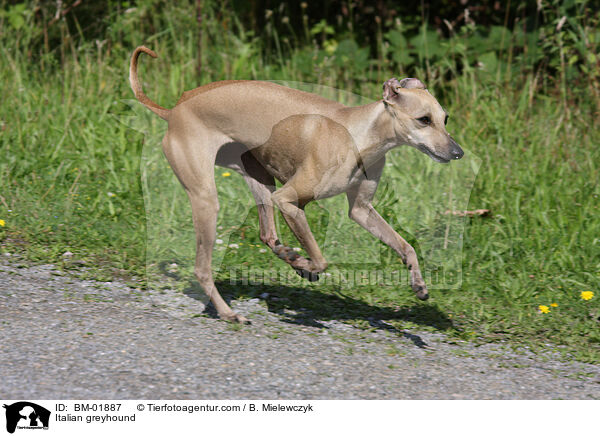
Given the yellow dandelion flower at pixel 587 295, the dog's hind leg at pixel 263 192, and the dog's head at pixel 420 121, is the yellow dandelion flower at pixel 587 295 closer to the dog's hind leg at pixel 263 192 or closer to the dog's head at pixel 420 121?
the dog's head at pixel 420 121

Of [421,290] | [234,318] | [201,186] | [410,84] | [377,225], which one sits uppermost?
[410,84]

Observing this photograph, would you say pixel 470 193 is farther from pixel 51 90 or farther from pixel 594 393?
pixel 51 90

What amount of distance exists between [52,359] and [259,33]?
6130mm

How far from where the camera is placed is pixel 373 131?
450cm

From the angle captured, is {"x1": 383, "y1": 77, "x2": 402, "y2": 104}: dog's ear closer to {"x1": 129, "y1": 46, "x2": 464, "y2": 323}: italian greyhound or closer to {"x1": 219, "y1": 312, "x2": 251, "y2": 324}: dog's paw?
{"x1": 129, "y1": 46, "x2": 464, "y2": 323}: italian greyhound

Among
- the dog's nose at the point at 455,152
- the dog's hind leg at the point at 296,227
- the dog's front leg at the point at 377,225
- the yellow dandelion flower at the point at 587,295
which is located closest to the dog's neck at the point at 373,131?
the dog's front leg at the point at 377,225

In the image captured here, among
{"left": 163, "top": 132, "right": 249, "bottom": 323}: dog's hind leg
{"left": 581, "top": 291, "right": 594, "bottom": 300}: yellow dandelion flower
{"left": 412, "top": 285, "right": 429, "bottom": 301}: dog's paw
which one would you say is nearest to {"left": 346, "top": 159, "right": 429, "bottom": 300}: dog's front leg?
{"left": 412, "top": 285, "right": 429, "bottom": 301}: dog's paw

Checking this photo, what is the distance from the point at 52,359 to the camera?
4.04 m

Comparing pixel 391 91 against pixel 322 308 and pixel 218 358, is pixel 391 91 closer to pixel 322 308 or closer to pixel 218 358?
pixel 322 308

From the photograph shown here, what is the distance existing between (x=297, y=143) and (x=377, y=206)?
167 centimetres

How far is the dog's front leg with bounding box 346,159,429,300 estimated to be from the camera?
459 cm
